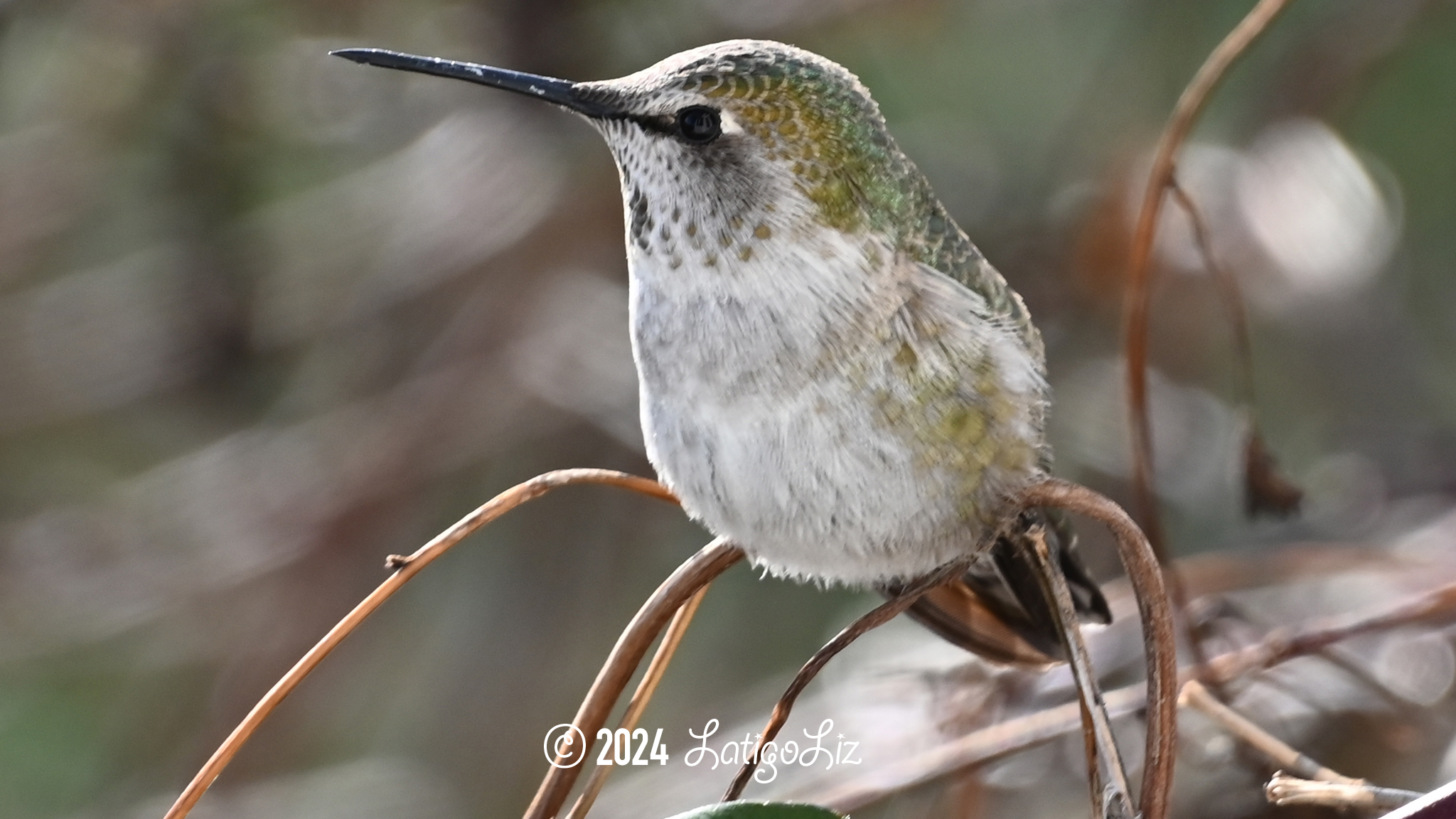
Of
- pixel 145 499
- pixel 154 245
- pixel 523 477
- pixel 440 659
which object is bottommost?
pixel 440 659

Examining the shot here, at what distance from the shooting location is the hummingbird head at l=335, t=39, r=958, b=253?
1.37 m

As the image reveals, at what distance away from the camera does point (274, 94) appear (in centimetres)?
323

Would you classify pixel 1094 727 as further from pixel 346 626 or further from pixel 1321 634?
pixel 1321 634

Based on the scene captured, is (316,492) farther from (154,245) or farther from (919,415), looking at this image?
(919,415)

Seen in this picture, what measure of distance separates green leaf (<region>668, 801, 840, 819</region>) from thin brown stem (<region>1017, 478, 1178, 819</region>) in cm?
24

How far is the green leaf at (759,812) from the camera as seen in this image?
1.06 m

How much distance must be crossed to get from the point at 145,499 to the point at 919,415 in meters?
2.32

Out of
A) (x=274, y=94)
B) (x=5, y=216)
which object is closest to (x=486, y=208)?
(x=274, y=94)

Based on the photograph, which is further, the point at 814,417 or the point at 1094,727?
the point at 814,417

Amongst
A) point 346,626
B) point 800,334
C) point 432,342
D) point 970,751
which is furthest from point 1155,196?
point 432,342

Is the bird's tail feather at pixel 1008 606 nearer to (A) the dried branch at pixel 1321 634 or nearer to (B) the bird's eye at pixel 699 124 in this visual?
(A) the dried branch at pixel 1321 634

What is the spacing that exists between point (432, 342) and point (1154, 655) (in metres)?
2.38

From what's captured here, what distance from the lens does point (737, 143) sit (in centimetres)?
140

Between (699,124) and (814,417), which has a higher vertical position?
(699,124)
